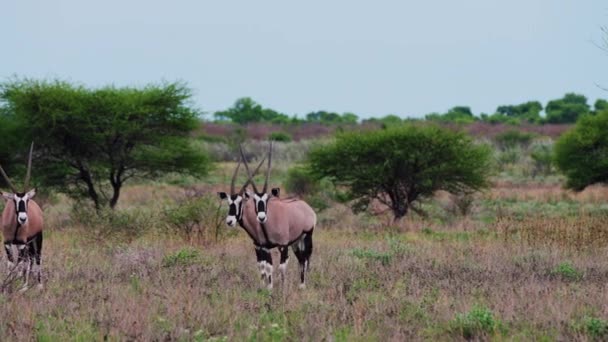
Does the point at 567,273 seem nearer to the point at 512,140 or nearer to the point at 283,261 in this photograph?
the point at 283,261

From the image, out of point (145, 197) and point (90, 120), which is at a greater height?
point (90, 120)

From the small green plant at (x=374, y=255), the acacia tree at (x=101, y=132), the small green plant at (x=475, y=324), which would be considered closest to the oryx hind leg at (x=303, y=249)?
the small green plant at (x=374, y=255)

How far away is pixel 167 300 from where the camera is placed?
960 centimetres

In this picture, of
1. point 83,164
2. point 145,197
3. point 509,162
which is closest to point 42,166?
point 83,164

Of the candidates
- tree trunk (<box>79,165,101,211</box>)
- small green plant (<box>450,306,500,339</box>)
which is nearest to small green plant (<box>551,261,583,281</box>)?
small green plant (<box>450,306,500,339</box>)

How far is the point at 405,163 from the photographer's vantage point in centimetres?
2509

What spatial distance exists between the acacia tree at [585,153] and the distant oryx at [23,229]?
70.3 feet

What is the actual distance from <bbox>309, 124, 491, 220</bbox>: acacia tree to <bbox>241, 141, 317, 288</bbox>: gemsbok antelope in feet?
41.3

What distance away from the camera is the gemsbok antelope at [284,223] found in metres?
11.2

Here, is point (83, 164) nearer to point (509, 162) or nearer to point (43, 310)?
point (43, 310)

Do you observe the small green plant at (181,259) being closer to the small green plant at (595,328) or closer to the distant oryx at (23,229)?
the distant oryx at (23,229)

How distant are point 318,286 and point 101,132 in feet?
43.5

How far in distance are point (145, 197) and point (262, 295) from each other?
23539mm

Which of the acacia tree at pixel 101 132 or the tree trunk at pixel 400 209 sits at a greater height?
the acacia tree at pixel 101 132
